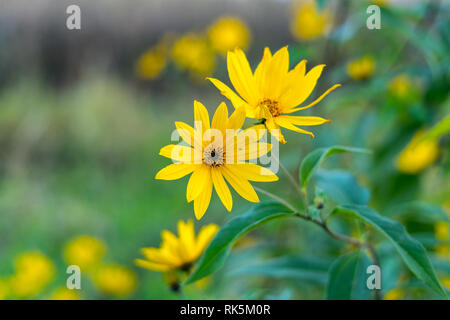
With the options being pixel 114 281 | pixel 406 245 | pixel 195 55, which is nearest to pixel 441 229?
pixel 406 245

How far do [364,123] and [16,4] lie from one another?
3.18 metres

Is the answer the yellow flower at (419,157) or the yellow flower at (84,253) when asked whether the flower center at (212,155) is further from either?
the yellow flower at (84,253)

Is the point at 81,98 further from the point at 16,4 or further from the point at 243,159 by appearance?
the point at 243,159

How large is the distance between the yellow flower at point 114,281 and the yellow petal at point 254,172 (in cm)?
94

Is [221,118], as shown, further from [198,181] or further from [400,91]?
[400,91]

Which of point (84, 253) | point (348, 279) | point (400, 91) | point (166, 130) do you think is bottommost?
point (348, 279)

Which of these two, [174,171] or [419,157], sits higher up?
[419,157]

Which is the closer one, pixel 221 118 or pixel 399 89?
pixel 221 118

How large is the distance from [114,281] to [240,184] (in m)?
0.94

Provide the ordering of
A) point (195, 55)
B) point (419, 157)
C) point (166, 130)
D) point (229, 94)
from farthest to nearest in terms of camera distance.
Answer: point (166, 130) < point (195, 55) < point (419, 157) < point (229, 94)

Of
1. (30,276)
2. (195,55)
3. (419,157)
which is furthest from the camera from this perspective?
(195,55)

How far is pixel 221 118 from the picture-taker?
40 cm
